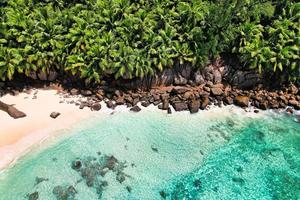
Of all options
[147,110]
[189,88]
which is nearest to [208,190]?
[147,110]

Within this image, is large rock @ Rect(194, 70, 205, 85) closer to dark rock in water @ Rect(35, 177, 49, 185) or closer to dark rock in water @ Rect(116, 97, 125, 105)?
dark rock in water @ Rect(116, 97, 125, 105)

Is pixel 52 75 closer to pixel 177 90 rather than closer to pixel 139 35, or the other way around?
pixel 139 35

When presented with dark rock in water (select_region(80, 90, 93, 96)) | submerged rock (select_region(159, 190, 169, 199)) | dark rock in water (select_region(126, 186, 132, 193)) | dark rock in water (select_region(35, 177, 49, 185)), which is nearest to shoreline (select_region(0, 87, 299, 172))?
dark rock in water (select_region(80, 90, 93, 96))

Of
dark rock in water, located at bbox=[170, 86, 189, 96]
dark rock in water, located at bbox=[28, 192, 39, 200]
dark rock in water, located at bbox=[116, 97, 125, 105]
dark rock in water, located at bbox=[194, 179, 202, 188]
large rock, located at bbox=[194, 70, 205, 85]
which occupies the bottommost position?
dark rock in water, located at bbox=[28, 192, 39, 200]

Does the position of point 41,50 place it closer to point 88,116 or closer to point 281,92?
point 88,116

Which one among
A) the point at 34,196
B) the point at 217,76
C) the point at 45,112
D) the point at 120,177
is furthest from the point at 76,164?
the point at 217,76

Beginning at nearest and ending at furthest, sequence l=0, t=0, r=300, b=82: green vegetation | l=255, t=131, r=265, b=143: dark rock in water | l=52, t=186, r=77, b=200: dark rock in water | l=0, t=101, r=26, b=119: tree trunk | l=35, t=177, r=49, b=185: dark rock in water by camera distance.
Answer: l=52, t=186, r=77, b=200: dark rock in water → l=35, t=177, r=49, b=185: dark rock in water → l=0, t=101, r=26, b=119: tree trunk → l=255, t=131, r=265, b=143: dark rock in water → l=0, t=0, r=300, b=82: green vegetation

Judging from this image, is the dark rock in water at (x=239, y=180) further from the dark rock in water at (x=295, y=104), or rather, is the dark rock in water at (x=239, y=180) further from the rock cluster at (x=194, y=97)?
the dark rock in water at (x=295, y=104)
